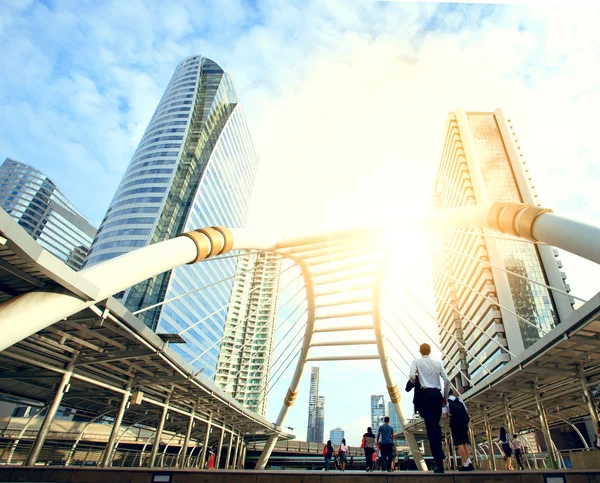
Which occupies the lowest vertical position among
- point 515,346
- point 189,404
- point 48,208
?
point 189,404

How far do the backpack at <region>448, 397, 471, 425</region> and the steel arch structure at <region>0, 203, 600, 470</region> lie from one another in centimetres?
418

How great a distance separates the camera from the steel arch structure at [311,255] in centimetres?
636

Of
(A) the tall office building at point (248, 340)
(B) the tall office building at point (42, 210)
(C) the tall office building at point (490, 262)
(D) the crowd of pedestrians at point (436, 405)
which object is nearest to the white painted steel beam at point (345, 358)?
(D) the crowd of pedestrians at point (436, 405)

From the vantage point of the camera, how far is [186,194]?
8088 centimetres

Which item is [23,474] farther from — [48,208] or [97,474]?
[48,208]

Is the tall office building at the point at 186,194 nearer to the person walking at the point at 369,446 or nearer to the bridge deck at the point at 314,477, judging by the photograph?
the person walking at the point at 369,446

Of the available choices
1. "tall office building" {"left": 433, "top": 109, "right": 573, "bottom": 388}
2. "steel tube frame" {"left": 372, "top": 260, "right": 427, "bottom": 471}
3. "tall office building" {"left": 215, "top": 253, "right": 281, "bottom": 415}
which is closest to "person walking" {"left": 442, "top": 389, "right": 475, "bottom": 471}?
"steel tube frame" {"left": 372, "top": 260, "right": 427, "bottom": 471}

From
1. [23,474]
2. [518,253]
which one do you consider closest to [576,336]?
[23,474]

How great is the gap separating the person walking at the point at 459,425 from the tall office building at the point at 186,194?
52.5 metres

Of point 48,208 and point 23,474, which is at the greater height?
point 48,208

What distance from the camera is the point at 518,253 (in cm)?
6825

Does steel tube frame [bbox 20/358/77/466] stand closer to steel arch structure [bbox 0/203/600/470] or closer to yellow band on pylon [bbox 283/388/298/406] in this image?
steel arch structure [bbox 0/203/600/470]

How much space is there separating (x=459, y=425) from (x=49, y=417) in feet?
35.4

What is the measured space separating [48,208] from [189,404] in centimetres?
A: 14957
